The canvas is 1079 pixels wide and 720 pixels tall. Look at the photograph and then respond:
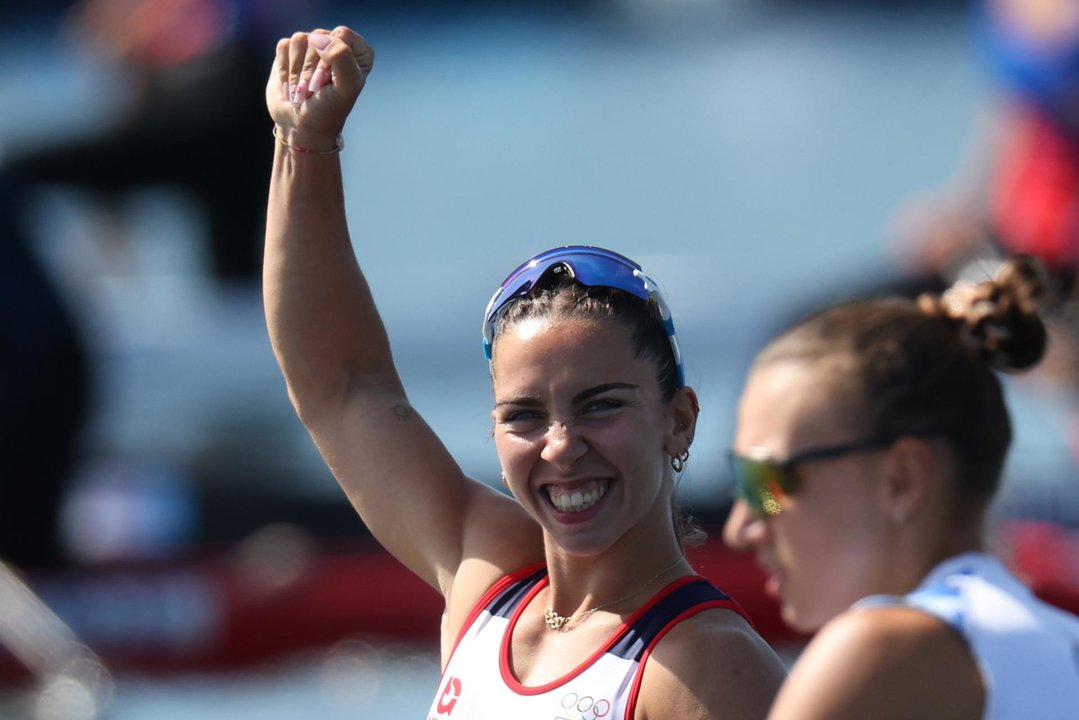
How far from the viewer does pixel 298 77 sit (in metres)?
2.30

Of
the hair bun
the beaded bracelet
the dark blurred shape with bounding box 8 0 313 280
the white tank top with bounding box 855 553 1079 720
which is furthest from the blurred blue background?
the white tank top with bounding box 855 553 1079 720

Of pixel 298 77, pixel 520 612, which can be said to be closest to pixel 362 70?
pixel 298 77

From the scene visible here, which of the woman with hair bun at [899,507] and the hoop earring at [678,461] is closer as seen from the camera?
the woman with hair bun at [899,507]

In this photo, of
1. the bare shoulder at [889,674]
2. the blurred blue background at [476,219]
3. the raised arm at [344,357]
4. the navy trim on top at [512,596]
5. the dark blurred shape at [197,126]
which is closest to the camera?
the bare shoulder at [889,674]

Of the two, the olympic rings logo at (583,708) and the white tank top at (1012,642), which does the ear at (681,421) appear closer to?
the olympic rings logo at (583,708)

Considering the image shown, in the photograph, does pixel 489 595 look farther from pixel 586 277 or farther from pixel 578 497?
pixel 586 277

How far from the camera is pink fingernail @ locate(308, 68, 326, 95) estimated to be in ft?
7.43

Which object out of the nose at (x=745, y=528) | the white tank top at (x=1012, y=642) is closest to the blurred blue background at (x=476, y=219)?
the nose at (x=745, y=528)

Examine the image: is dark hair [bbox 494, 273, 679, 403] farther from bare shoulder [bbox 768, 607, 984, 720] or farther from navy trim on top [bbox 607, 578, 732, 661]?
bare shoulder [bbox 768, 607, 984, 720]

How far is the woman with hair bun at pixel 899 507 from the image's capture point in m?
1.51

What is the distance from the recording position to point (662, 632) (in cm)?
194

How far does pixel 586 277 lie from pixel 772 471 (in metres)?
0.36

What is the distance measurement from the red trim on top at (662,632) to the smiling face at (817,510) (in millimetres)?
79

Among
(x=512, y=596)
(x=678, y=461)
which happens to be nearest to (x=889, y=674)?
(x=678, y=461)
